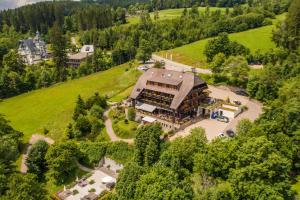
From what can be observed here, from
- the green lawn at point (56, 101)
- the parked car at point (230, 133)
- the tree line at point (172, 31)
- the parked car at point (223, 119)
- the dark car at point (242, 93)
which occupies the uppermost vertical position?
the tree line at point (172, 31)

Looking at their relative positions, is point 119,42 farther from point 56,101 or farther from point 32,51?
point 56,101

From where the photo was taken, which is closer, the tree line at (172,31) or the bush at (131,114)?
the bush at (131,114)

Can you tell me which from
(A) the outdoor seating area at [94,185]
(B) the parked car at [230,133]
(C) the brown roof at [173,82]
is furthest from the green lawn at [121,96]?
(B) the parked car at [230,133]

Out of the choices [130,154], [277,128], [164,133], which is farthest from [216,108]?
[130,154]

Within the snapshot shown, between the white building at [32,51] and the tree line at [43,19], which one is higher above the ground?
the tree line at [43,19]

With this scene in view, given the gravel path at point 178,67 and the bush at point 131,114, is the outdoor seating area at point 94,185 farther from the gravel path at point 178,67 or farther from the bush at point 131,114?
the gravel path at point 178,67

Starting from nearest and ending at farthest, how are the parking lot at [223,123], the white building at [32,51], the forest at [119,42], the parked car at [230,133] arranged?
the parked car at [230,133], the parking lot at [223,123], the forest at [119,42], the white building at [32,51]

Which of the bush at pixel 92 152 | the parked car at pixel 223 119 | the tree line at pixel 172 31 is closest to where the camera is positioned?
the bush at pixel 92 152
